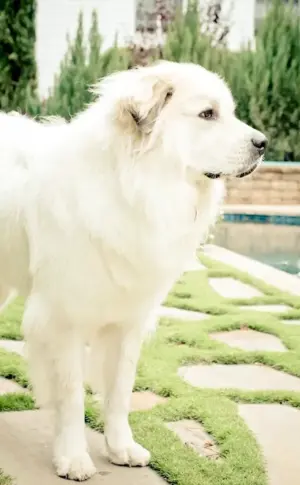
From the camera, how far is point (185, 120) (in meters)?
2.50

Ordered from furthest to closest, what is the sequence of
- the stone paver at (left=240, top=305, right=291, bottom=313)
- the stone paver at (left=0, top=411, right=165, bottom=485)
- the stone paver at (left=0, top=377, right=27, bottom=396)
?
1. the stone paver at (left=240, top=305, right=291, bottom=313)
2. the stone paver at (left=0, top=377, right=27, bottom=396)
3. the stone paver at (left=0, top=411, right=165, bottom=485)

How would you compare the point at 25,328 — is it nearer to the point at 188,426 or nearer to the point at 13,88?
the point at 188,426

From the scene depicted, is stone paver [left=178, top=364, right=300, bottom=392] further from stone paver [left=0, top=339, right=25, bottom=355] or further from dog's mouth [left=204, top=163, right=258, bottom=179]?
dog's mouth [left=204, top=163, right=258, bottom=179]

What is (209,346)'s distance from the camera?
4.16 m

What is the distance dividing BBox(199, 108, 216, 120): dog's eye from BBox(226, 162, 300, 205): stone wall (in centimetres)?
929

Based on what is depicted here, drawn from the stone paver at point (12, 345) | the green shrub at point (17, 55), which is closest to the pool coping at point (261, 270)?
the stone paver at point (12, 345)

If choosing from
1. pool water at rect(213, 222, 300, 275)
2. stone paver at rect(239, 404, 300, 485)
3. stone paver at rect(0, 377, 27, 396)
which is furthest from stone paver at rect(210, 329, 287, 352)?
pool water at rect(213, 222, 300, 275)

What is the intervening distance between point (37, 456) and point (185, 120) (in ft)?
4.18

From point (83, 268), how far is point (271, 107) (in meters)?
10.6

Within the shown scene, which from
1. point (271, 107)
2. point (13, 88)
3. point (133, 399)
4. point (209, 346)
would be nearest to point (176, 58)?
point (271, 107)

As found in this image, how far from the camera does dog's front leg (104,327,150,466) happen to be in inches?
109

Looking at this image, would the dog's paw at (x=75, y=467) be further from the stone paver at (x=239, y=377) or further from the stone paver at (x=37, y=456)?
the stone paver at (x=239, y=377)

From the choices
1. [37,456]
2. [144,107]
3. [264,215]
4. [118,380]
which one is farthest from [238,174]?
[264,215]

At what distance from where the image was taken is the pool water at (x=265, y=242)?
8.34 metres
